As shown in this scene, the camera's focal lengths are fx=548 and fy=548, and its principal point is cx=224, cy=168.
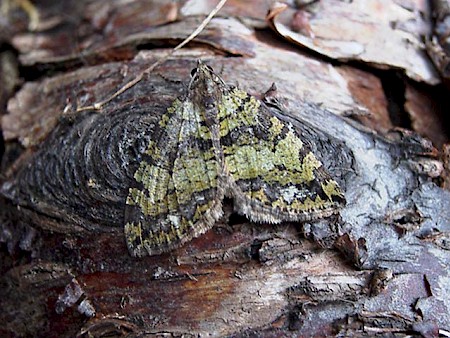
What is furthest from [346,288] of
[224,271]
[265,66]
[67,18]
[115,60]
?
[67,18]

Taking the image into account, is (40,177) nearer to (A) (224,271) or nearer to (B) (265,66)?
(A) (224,271)

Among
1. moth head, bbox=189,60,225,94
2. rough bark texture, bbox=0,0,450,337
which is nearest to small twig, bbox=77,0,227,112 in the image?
rough bark texture, bbox=0,0,450,337

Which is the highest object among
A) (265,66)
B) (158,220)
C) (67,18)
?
(265,66)

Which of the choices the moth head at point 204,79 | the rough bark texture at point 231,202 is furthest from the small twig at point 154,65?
the moth head at point 204,79

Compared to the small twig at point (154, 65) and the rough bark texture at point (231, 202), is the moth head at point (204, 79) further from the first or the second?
the small twig at point (154, 65)

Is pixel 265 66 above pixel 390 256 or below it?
above

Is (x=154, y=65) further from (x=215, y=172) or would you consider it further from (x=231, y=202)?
(x=231, y=202)
